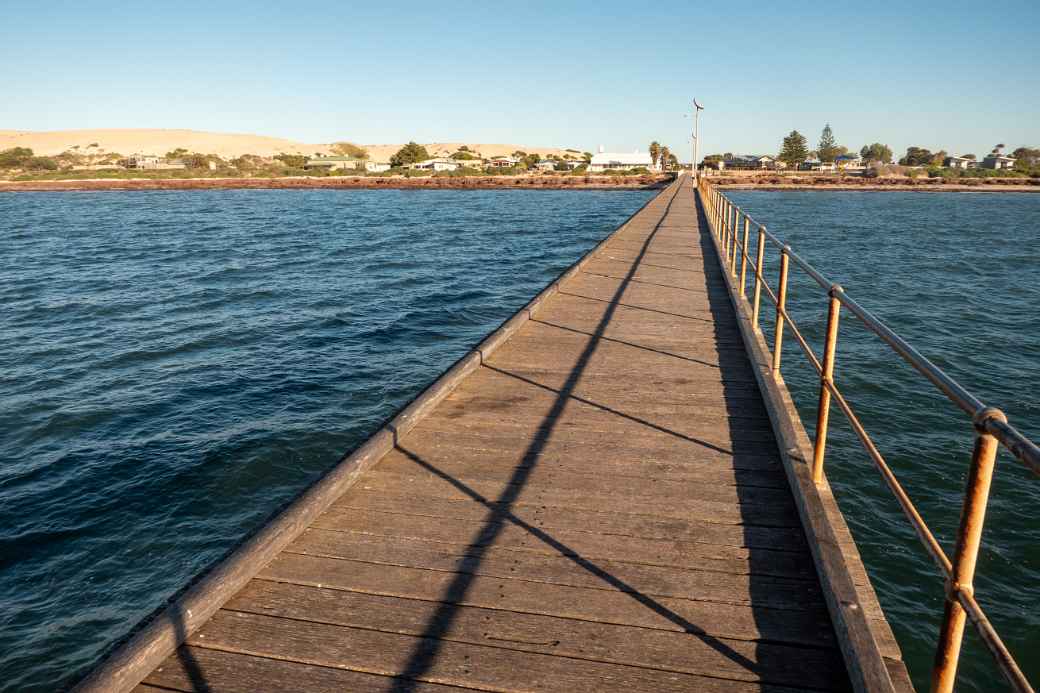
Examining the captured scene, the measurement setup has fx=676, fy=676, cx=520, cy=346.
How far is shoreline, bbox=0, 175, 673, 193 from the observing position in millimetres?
87000

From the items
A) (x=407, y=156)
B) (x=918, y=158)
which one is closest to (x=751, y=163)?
(x=918, y=158)

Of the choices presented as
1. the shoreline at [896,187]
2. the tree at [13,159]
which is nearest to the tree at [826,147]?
the shoreline at [896,187]

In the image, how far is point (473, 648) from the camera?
9.37ft

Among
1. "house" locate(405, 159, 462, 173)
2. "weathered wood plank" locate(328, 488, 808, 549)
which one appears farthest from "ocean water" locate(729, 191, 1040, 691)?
"house" locate(405, 159, 462, 173)

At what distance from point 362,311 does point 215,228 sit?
2560cm

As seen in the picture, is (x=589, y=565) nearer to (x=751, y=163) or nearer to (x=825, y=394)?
(x=825, y=394)

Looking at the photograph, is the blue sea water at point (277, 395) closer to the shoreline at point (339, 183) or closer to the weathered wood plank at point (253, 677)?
the weathered wood plank at point (253, 677)

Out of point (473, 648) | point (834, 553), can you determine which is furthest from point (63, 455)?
point (834, 553)

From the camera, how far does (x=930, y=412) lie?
398 inches

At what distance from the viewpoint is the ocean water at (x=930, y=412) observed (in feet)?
19.3

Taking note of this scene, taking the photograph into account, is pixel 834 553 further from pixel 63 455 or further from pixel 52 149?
pixel 52 149

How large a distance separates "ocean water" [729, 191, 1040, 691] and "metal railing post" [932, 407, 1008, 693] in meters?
3.78

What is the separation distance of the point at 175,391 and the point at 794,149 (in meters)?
151

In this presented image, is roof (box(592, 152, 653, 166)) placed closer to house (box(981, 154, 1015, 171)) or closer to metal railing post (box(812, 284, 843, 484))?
house (box(981, 154, 1015, 171))
